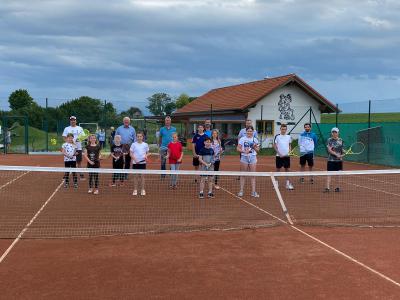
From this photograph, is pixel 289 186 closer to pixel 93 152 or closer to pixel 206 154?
pixel 206 154

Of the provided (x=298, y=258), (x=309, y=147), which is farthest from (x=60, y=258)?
(x=309, y=147)

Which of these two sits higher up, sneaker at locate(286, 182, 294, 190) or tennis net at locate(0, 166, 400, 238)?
sneaker at locate(286, 182, 294, 190)

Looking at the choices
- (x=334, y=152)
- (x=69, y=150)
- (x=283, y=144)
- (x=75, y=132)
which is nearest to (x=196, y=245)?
(x=283, y=144)

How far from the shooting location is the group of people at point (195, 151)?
1159 cm

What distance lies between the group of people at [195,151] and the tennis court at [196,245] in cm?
41

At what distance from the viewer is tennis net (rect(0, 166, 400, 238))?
28.8 ft

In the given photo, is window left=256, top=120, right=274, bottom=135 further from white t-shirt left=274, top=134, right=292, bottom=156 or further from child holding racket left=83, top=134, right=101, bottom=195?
child holding racket left=83, top=134, right=101, bottom=195

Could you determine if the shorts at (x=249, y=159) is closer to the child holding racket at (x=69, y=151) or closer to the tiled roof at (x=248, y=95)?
the child holding racket at (x=69, y=151)

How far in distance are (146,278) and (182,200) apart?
5.40 meters

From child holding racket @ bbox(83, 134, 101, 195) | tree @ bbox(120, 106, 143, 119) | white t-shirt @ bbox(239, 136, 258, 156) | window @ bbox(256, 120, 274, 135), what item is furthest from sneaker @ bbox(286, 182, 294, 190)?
tree @ bbox(120, 106, 143, 119)

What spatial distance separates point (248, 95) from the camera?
33.6 meters

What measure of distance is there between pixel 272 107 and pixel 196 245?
26.2 m

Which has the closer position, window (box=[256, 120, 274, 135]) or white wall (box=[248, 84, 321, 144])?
white wall (box=[248, 84, 321, 144])

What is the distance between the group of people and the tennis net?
0.20m
